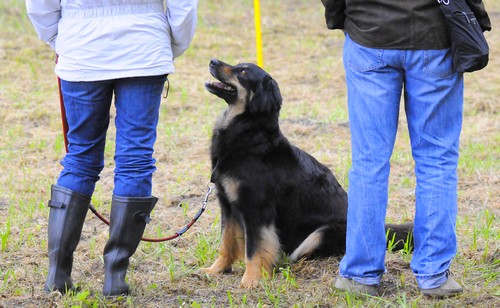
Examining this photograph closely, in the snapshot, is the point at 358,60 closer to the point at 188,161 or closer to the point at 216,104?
the point at 188,161

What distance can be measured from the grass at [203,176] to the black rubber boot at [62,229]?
10 cm

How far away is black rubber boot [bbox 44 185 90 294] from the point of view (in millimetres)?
3691

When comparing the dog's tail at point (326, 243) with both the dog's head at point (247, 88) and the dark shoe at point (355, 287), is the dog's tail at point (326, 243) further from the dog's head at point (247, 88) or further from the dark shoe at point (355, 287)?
the dog's head at point (247, 88)

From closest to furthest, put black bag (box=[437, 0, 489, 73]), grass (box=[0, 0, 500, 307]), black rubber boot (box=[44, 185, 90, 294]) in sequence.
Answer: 1. black bag (box=[437, 0, 489, 73])
2. black rubber boot (box=[44, 185, 90, 294])
3. grass (box=[0, 0, 500, 307])

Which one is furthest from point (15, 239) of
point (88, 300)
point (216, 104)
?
point (216, 104)

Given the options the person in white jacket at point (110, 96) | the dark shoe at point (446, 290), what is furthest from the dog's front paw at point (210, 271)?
the dark shoe at point (446, 290)

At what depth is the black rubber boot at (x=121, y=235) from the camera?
3.68m

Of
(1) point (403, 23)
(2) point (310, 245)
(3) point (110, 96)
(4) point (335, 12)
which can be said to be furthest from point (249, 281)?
(1) point (403, 23)

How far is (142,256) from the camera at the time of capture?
14.9 ft

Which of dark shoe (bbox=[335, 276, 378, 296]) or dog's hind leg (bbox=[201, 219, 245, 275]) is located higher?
dark shoe (bbox=[335, 276, 378, 296])

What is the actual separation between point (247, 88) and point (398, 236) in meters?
1.21

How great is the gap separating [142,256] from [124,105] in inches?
48.6

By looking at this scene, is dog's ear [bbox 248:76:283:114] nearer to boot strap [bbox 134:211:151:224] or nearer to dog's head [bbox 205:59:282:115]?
dog's head [bbox 205:59:282:115]

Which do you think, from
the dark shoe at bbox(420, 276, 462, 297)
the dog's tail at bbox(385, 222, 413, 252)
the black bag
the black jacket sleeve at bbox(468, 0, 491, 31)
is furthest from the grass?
the black jacket sleeve at bbox(468, 0, 491, 31)
